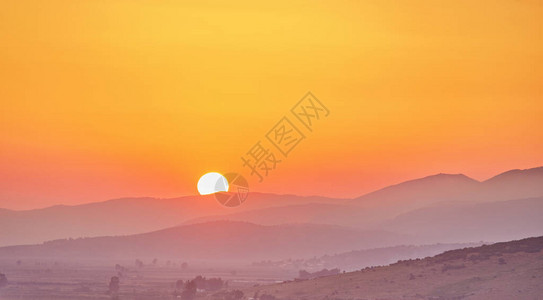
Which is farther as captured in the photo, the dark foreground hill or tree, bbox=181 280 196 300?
tree, bbox=181 280 196 300

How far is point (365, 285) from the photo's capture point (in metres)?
107

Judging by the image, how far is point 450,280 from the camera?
10188 centimetres

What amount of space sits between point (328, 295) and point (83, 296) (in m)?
58.2

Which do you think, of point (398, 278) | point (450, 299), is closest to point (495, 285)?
point (450, 299)

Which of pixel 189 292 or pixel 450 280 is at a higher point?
pixel 189 292

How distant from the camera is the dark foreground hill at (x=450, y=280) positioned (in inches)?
3734

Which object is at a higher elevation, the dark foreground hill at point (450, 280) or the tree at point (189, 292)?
the tree at point (189, 292)

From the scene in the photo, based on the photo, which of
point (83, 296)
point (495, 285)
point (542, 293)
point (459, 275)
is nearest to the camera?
point (542, 293)

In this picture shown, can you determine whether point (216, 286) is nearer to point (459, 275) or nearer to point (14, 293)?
Result: point (14, 293)

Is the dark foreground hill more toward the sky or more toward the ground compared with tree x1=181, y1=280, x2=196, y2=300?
more toward the ground

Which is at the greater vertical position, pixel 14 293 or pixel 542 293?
pixel 14 293

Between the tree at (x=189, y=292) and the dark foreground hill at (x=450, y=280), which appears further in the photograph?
the tree at (x=189, y=292)

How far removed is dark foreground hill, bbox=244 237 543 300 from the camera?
94.9 meters

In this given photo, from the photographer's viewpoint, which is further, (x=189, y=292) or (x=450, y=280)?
(x=189, y=292)
